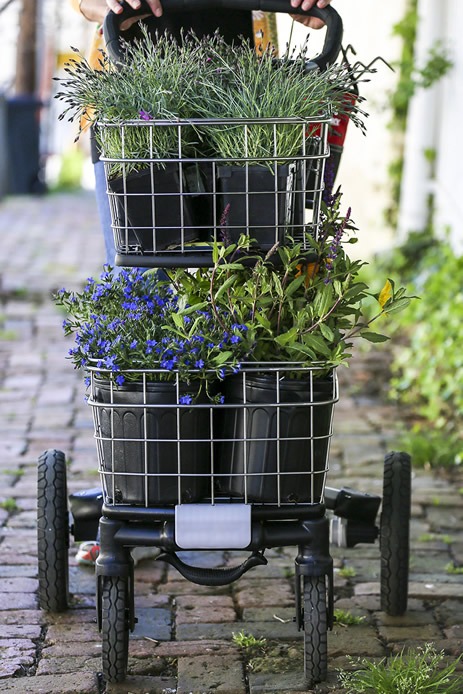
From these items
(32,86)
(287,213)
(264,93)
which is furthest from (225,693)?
(32,86)

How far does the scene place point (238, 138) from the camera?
95.9 inches

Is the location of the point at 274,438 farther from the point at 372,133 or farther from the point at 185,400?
the point at 372,133

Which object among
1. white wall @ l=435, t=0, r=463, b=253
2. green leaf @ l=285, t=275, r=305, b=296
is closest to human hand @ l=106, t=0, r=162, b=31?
green leaf @ l=285, t=275, r=305, b=296

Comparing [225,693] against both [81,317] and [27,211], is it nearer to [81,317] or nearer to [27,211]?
[81,317]

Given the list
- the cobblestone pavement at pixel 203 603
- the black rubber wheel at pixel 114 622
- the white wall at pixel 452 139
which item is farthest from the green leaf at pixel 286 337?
the white wall at pixel 452 139

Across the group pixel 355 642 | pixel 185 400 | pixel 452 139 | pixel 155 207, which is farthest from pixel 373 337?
pixel 452 139

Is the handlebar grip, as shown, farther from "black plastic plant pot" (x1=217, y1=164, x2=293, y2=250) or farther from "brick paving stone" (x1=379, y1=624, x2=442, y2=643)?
"brick paving stone" (x1=379, y1=624, x2=442, y2=643)

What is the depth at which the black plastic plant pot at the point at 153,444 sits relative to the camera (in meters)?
2.54

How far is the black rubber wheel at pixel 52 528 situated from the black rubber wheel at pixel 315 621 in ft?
2.35

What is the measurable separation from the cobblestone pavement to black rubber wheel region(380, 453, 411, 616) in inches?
3.5

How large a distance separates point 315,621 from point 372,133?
6.81m

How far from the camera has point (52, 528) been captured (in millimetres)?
2947

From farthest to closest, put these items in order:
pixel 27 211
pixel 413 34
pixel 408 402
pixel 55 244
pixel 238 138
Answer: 1. pixel 27 211
2. pixel 55 244
3. pixel 413 34
4. pixel 408 402
5. pixel 238 138

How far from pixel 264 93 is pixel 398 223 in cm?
600
